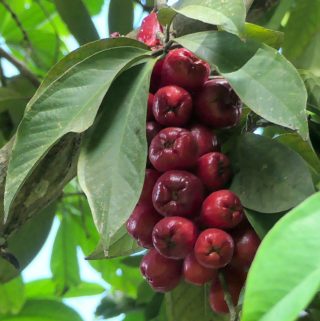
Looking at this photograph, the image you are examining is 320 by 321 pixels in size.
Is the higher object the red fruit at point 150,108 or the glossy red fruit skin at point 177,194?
the red fruit at point 150,108

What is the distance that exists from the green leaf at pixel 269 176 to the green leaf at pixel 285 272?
0.22m

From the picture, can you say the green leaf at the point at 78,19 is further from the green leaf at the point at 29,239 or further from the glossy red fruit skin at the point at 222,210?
the glossy red fruit skin at the point at 222,210

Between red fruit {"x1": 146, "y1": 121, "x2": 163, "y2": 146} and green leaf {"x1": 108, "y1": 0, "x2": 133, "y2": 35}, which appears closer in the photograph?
red fruit {"x1": 146, "y1": 121, "x2": 163, "y2": 146}

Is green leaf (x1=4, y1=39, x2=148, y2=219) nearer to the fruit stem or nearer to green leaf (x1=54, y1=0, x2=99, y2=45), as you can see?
the fruit stem

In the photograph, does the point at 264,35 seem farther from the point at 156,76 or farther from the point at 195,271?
the point at 195,271

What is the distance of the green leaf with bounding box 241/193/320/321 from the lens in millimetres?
407

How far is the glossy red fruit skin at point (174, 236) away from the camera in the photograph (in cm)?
68

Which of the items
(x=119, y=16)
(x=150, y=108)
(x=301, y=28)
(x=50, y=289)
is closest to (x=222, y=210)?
(x=150, y=108)

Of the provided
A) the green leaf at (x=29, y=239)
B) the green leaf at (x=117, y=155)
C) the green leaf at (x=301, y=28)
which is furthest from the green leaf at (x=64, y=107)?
the green leaf at (x=29, y=239)

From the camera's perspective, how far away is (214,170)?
0.71 metres

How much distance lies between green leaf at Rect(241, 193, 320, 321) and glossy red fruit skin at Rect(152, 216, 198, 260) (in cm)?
23

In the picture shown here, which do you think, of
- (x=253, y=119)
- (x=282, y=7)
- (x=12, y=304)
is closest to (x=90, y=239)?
(x=12, y=304)

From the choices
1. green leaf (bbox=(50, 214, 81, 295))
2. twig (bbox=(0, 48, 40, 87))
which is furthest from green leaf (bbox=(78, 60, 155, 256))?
green leaf (bbox=(50, 214, 81, 295))

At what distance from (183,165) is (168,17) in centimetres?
16
